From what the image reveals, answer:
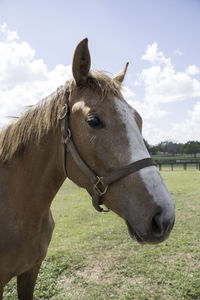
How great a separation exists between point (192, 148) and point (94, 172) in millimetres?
70391

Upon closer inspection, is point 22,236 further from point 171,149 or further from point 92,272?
point 171,149

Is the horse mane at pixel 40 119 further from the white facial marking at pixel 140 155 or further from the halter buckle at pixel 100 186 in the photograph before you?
the halter buckle at pixel 100 186

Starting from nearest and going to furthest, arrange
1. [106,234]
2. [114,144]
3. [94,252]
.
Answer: [114,144]
[94,252]
[106,234]

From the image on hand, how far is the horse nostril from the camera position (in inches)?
56.9

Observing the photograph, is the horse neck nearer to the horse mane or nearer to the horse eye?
the horse mane

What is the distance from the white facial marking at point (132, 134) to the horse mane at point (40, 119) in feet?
0.53

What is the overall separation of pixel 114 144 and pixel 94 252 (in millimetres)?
4181

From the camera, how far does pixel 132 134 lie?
164 centimetres

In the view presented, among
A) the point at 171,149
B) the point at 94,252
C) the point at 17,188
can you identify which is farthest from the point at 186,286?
the point at 171,149

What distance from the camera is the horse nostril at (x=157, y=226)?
145 cm

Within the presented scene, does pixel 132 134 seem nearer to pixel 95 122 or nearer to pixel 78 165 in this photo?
pixel 95 122

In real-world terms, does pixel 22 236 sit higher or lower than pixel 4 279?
higher

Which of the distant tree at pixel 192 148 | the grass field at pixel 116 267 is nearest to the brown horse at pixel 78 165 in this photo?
the grass field at pixel 116 267

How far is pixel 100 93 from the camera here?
181 centimetres
